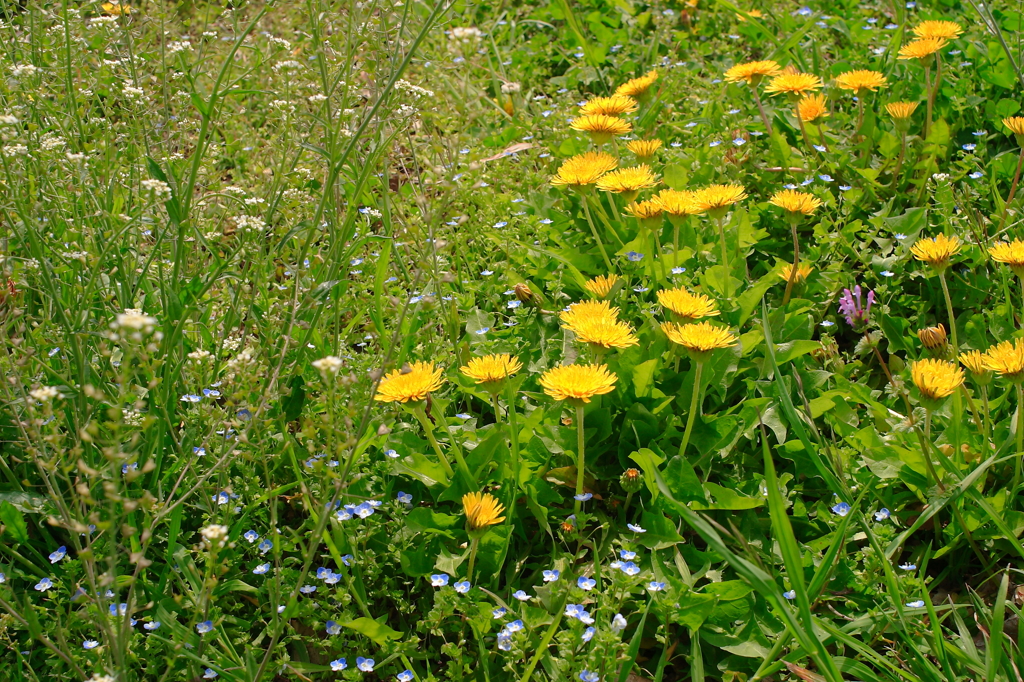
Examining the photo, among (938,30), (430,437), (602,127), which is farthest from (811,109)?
(430,437)

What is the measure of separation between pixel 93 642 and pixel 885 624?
4.50 feet

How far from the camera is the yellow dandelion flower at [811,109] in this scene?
2.57 m

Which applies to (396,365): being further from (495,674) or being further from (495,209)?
(495,209)

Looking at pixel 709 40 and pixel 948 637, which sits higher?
pixel 709 40

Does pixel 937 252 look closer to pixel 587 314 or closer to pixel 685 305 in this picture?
pixel 685 305

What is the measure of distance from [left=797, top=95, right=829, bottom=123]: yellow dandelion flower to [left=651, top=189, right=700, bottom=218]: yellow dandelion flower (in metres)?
0.79

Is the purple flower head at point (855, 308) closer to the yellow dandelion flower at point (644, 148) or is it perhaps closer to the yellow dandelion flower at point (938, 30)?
the yellow dandelion flower at point (644, 148)

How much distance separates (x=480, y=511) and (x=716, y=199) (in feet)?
3.08

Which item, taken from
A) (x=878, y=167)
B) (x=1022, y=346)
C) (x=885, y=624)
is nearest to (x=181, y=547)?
(x=885, y=624)

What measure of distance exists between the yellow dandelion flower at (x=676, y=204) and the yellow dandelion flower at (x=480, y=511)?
0.84 meters

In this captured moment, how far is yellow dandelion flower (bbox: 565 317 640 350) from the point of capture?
5.41 feet

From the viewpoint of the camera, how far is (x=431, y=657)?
5.25 feet

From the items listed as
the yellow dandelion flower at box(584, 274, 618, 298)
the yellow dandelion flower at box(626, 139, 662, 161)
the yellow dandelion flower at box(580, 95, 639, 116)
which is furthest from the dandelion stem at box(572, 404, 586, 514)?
the yellow dandelion flower at box(580, 95, 639, 116)

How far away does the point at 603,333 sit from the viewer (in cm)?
166
